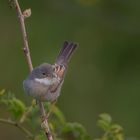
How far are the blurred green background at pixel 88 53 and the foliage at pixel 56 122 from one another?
3714 millimetres

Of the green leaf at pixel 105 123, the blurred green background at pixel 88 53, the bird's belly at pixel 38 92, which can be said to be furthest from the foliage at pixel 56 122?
the blurred green background at pixel 88 53

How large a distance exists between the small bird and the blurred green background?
3.71m

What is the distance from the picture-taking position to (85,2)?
9.02 metres

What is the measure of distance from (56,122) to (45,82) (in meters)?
0.35

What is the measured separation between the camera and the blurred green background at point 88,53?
10.5 metres

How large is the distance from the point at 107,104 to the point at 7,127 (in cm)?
129

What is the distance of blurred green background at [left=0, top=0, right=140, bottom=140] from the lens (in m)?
10.5

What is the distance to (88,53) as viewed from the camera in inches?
439

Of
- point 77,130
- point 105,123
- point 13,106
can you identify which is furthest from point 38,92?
point 105,123

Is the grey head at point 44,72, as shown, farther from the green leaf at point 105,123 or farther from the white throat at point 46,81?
the green leaf at point 105,123

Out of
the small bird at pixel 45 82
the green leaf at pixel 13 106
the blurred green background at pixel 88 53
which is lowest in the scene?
the green leaf at pixel 13 106

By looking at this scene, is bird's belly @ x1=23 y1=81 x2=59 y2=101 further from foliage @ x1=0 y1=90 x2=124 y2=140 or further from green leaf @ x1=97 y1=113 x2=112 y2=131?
green leaf @ x1=97 y1=113 x2=112 y2=131

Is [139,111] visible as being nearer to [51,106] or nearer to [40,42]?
[40,42]

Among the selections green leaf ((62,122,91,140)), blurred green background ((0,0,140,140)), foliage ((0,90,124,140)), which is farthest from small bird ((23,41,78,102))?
blurred green background ((0,0,140,140))
